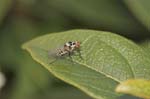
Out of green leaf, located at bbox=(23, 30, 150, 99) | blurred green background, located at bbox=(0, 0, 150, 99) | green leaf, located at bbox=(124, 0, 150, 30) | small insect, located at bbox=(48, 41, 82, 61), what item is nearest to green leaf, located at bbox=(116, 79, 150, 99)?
green leaf, located at bbox=(23, 30, 150, 99)

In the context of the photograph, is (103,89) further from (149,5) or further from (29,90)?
(29,90)

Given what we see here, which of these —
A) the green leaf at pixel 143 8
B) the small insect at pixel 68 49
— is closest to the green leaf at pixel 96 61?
the small insect at pixel 68 49

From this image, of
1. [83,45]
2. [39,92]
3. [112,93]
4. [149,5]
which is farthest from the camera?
[39,92]

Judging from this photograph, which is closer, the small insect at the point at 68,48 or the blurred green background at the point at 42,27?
the small insect at the point at 68,48

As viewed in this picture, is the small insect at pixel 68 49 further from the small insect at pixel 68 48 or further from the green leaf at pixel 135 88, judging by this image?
the green leaf at pixel 135 88

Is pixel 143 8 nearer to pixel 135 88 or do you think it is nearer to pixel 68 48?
pixel 68 48

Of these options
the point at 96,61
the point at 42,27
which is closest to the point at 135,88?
the point at 96,61

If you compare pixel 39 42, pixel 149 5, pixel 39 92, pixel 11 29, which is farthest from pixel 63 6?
pixel 39 42
